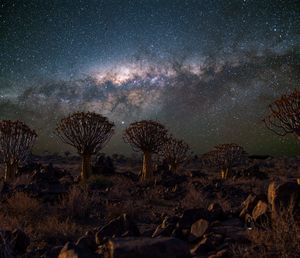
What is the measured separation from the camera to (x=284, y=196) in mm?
5863

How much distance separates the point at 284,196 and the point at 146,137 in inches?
497

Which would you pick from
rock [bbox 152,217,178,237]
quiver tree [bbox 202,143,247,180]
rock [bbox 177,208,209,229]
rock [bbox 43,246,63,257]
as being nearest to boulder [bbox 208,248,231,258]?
rock [bbox 152,217,178,237]

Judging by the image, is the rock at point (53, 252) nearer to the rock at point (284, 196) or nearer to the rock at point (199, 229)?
the rock at point (199, 229)

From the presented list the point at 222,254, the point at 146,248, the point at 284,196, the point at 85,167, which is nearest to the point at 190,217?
the point at 284,196

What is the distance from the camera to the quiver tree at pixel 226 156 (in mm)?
21750

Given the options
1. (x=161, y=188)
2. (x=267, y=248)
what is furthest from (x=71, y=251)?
(x=161, y=188)

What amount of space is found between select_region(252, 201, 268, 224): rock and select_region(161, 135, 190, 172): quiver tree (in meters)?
16.0

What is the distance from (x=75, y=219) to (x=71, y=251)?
148 inches

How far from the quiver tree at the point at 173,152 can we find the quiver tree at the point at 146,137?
3.69m

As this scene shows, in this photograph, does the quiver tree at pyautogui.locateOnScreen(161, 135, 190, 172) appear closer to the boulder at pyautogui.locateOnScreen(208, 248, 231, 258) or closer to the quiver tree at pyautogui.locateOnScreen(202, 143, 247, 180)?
the quiver tree at pyautogui.locateOnScreen(202, 143, 247, 180)

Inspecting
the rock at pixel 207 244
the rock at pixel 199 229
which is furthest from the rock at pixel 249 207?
the rock at pixel 207 244

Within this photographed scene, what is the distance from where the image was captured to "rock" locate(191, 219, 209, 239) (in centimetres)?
545

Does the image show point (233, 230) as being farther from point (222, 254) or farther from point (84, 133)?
point (84, 133)

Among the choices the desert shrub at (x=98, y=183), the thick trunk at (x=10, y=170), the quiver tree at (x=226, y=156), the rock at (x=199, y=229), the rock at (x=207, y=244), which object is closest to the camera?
the rock at (x=207, y=244)
